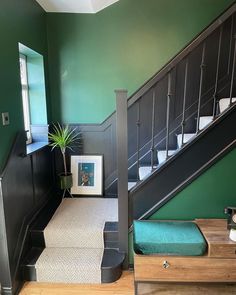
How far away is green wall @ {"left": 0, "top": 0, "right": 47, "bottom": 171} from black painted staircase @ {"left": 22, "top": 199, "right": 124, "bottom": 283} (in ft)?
2.86

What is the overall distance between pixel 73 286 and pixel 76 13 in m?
3.08

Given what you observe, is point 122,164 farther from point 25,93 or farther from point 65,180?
point 25,93

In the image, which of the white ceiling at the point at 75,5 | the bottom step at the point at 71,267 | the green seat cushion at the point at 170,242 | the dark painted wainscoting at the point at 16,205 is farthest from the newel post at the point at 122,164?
the white ceiling at the point at 75,5

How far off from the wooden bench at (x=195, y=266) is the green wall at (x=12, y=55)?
56.4 inches

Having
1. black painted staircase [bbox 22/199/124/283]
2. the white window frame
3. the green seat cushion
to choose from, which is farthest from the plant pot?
the green seat cushion

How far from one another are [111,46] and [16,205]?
2.21 m

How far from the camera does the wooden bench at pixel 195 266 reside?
1801 mm

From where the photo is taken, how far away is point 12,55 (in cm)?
215

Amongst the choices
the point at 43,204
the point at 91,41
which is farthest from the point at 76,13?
the point at 43,204

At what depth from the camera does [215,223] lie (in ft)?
6.81

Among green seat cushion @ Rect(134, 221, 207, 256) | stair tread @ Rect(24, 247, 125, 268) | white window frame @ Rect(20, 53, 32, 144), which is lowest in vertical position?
stair tread @ Rect(24, 247, 125, 268)

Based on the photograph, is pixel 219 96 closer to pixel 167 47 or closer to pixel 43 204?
pixel 167 47

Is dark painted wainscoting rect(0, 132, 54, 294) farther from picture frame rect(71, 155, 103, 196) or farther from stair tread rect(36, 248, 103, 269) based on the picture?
picture frame rect(71, 155, 103, 196)

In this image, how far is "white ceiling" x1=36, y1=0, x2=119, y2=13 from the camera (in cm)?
271
